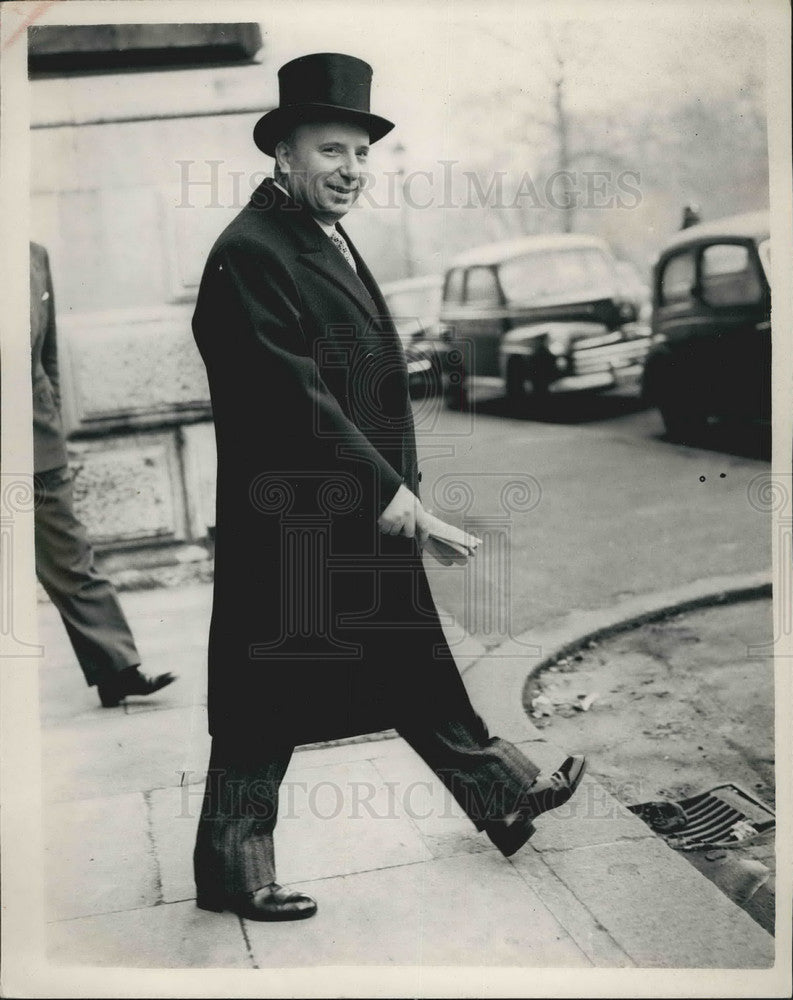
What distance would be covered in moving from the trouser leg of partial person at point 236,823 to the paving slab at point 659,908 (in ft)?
2.58

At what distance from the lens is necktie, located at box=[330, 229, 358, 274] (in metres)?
2.95

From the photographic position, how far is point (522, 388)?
1105 centimetres

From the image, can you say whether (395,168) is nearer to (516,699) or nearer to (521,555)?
(516,699)

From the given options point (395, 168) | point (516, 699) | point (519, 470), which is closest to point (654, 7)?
point (395, 168)

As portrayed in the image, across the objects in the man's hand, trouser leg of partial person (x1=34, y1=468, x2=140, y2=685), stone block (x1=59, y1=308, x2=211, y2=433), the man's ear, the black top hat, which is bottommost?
trouser leg of partial person (x1=34, y1=468, x2=140, y2=685)

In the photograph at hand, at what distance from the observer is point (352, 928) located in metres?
2.84

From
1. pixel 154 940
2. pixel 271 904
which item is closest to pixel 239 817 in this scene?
pixel 271 904

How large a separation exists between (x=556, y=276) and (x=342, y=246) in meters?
8.75

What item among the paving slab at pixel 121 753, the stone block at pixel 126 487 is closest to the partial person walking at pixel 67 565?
the paving slab at pixel 121 753

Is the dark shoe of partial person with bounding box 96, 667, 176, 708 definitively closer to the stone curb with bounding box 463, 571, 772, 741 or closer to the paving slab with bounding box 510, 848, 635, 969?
the stone curb with bounding box 463, 571, 772, 741

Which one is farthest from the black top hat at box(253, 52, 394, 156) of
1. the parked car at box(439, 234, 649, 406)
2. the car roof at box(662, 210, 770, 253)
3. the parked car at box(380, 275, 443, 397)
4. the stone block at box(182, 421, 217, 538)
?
the parked car at box(439, 234, 649, 406)

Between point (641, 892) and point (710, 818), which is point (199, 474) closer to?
point (710, 818)

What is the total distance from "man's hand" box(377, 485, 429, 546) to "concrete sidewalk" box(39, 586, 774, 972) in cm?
94

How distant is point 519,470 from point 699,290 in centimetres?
206
